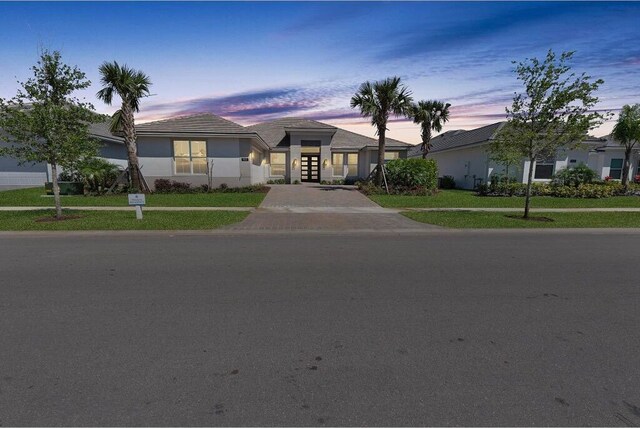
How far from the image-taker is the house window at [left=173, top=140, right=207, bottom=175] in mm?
20641

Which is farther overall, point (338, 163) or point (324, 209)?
point (338, 163)

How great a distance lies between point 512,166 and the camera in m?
21.9

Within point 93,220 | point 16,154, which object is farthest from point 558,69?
point 16,154

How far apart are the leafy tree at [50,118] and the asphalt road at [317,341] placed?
5031 millimetres

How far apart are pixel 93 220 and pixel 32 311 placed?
739 centimetres

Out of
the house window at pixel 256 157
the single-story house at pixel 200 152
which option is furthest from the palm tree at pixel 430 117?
the house window at pixel 256 157

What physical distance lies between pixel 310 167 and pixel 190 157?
1065cm

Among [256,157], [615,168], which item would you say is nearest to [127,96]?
[256,157]

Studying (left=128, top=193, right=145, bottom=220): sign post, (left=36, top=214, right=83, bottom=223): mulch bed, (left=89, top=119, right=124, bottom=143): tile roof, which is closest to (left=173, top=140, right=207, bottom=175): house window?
(left=89, top=119, right=124, bottom=143): tile roof

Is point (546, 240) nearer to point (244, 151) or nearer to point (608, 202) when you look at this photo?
point (608, 202)

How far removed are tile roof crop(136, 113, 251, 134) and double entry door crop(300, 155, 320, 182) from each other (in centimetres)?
809

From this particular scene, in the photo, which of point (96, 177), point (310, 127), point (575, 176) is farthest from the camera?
point (310, 127)

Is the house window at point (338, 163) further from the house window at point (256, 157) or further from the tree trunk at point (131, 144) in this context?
the tree trunk at point (131, 144)

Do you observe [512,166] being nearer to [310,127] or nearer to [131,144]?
[310,127]
